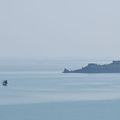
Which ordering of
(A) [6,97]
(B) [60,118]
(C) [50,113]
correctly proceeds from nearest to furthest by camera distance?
(B) [60,118] < (C) [50,113] < (A) [6,97]

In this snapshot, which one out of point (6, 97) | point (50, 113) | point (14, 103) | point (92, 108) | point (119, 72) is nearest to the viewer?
point (50, 113)

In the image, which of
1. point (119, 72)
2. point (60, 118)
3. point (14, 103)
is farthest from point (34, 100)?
point (119, 72)

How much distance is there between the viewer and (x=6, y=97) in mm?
37031

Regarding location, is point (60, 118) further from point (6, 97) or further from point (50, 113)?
point (6, 97)

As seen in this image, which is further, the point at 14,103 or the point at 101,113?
the point at 14,103

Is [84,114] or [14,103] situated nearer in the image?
[84,114]

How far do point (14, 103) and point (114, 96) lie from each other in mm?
7129

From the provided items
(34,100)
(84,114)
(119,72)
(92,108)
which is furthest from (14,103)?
(119,72)

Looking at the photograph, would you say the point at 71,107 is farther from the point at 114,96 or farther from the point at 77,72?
the point at 77,72

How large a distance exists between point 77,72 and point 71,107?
4885 cm

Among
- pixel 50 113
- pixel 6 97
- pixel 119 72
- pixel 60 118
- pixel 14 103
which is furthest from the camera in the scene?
pixel 119 72

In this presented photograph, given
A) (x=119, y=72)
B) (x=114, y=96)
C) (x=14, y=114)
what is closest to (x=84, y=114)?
(x=14, y=114)

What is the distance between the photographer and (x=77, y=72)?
261 ft

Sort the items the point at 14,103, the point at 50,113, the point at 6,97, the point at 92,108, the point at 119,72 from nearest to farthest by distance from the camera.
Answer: the point at 50,113
the point at 92,108
the point at 14,103
the point at 6,97
the point at 119,72
